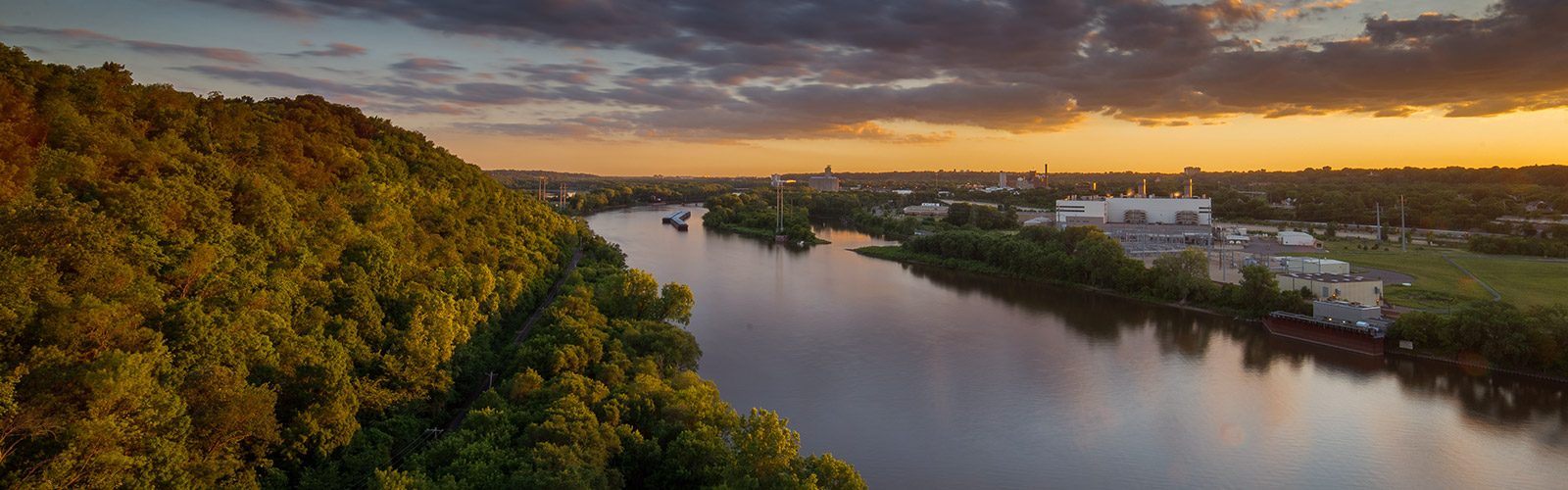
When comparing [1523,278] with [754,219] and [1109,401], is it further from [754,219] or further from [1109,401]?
[754,219]

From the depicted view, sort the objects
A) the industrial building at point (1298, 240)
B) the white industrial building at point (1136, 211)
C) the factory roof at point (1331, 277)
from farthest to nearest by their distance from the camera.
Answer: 1. the white industrial building at point (1136, 211)
2. the industrial building at point (1298, 240)
3. the factory roof at point (1331, 277)

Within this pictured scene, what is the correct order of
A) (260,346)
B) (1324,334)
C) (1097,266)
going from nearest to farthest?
(260,346), (1324,334), (1097,266)

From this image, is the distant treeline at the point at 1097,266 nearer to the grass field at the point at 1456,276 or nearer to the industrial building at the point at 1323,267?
the industrial building at the point at 1323,267

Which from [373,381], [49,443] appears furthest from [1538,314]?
[49,443]

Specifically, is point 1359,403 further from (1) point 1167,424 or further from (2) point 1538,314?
(2) point 1538,314

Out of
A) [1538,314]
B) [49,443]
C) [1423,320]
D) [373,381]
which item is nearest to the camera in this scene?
[49,443]

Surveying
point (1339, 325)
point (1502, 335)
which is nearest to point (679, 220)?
point (1339, 325)

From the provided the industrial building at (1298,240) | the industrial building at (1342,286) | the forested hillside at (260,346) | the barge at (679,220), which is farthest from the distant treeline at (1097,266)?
the barge at (679,220)
